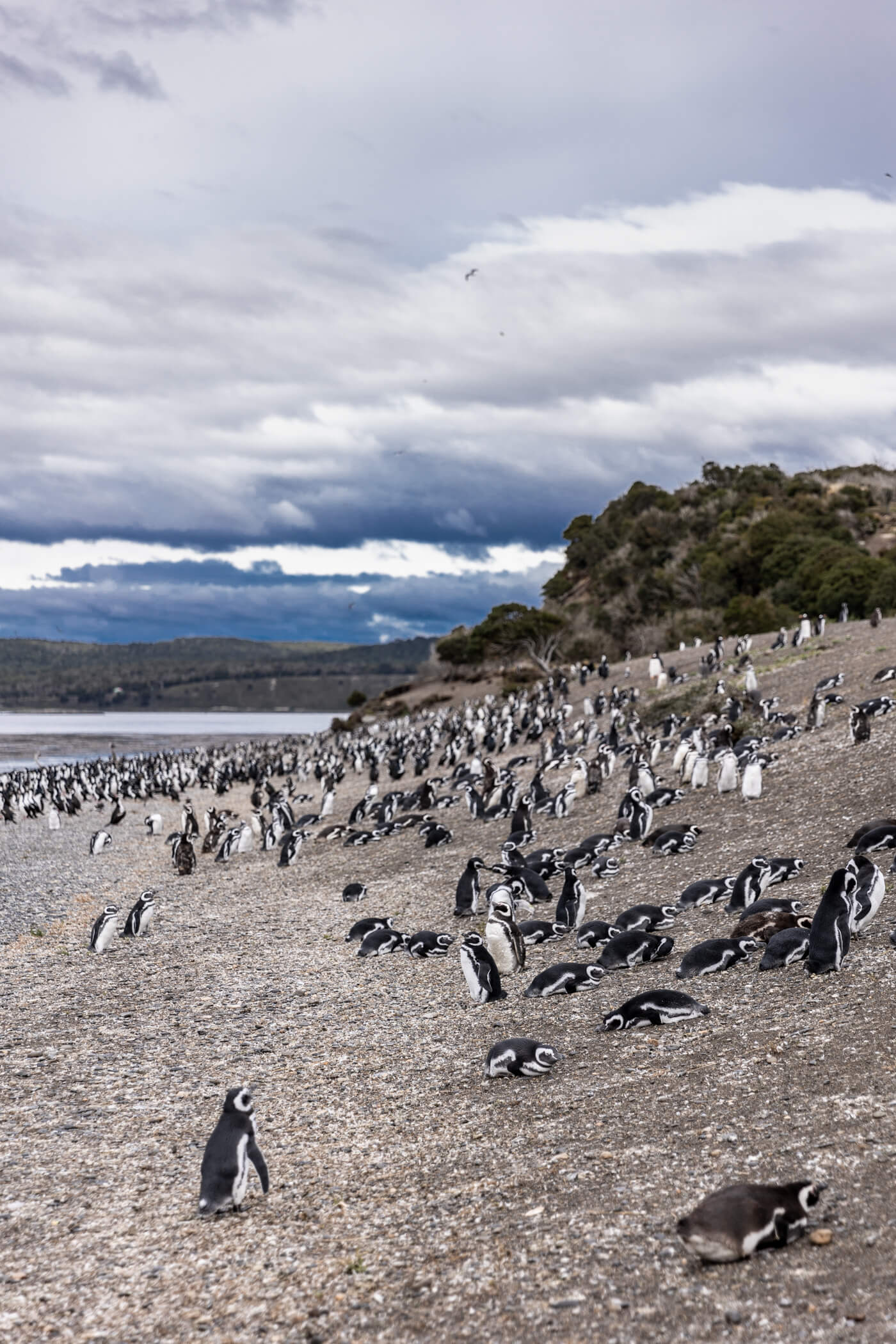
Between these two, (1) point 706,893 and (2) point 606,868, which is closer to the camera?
(1) point 706,893

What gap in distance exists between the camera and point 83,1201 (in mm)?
6430

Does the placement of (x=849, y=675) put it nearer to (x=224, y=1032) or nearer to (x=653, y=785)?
(x=653, y=785)

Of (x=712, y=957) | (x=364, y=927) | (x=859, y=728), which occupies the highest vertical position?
(x=859, y=728)

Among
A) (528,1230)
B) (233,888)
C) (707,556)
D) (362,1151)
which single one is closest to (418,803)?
(233,888)

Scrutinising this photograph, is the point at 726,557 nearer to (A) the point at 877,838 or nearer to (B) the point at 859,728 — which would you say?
(B) the point at 859,728

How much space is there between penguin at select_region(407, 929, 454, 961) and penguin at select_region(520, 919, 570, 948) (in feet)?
3.06

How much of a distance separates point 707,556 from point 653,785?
169 feet

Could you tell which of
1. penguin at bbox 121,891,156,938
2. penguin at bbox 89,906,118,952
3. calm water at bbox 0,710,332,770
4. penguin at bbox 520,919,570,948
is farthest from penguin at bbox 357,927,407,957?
calm water at bbox 0,710,332,770

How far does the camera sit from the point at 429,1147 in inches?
269

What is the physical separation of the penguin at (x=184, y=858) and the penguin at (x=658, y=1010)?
14.6 metres

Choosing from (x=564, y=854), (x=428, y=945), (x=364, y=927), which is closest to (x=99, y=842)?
(x=564, y=854)

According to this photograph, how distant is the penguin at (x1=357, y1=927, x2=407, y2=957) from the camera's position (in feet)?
41.5

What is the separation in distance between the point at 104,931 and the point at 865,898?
9913mm

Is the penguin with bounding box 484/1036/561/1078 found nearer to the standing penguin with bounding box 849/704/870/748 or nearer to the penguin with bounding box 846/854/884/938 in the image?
the penguin with bounding box 846/854/884/938
